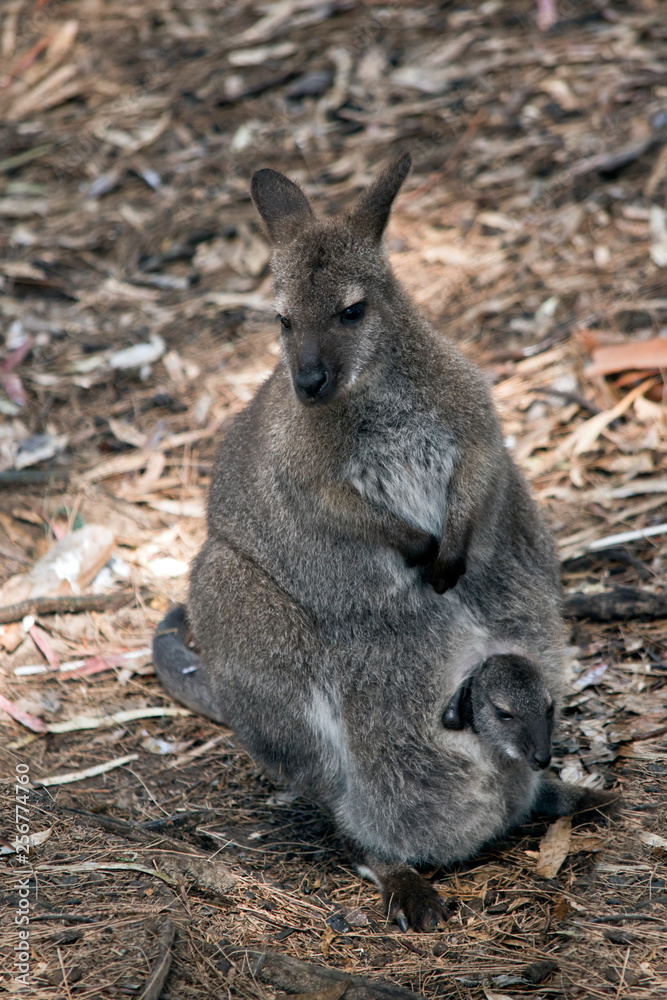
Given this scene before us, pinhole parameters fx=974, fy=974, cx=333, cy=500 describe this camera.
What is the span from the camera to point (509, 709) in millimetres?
3389

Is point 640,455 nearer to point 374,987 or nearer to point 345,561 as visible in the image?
point 345,561

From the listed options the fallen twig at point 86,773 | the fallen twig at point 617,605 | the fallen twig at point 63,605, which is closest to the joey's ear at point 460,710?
the fallen twig at point 617,605

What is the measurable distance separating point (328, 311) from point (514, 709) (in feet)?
5.00

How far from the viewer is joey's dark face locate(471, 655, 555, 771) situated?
3.33 meters

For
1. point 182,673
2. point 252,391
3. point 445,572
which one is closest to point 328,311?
point 445,572

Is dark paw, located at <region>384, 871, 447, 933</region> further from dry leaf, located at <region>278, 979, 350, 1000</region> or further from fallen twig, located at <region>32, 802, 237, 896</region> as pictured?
fallen twig, located at <region>32, 802, 237, 896</region>

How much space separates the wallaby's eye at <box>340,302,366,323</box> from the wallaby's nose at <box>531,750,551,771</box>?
1620mm

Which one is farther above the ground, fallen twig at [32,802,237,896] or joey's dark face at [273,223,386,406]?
joey's dark face at [273,223,386,406]

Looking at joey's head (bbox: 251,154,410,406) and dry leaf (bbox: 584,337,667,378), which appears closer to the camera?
joey's head (bbox: 251,154,410,406)

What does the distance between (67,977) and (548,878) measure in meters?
1.60

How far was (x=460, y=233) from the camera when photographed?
681cm

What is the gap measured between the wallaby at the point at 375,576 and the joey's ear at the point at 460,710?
0.09ft

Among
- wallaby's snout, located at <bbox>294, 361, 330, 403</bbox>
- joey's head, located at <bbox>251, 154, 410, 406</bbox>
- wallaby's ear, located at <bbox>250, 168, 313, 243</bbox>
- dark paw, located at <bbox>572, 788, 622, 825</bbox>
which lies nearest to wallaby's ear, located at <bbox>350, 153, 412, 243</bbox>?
joey's head, located at <bbox>251, 154, 410, 406</bbox>

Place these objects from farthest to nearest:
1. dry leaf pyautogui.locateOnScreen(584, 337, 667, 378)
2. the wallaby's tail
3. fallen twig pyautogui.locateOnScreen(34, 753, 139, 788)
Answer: dry leaf pyautogui.locateOnScreen(584, 337, 667, 378) → the wallaby's tail → fallen twig pyautogui.locateOnScreen(34, 753, 139, 788)
